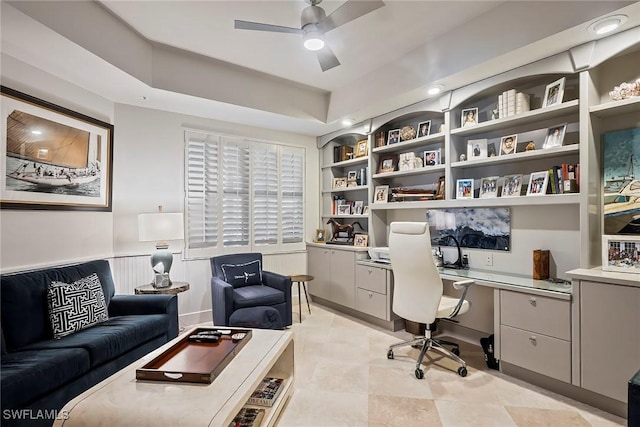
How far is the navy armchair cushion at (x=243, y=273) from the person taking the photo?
3.84 m

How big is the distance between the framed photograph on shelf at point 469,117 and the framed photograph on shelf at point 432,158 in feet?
1.41

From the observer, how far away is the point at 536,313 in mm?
2459

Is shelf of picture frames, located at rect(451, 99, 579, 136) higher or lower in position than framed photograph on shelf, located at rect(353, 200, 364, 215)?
higher

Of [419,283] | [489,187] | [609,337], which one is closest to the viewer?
[609,337]

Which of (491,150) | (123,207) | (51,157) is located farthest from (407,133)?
(51,157)

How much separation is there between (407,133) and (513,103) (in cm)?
122

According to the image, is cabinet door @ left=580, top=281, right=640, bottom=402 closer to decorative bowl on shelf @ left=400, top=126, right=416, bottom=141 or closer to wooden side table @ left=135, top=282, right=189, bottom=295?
decorative bowl on shelf @ left=400, top=126, right=416, bottom=141

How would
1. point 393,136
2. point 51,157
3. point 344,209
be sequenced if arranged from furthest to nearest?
point 344,209, point 393,136, point 51,157

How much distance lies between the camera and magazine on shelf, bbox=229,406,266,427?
1782 millimetres

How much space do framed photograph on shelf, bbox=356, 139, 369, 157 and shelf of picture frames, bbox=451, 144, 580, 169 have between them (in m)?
1.46

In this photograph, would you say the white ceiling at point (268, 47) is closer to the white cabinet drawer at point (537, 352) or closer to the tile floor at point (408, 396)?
the white cabinet drawer at point (537, 352)

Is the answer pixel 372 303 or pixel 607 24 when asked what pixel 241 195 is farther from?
pixel 607 24

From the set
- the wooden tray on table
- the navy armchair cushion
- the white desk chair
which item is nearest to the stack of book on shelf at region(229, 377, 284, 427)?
the wooden tray on table

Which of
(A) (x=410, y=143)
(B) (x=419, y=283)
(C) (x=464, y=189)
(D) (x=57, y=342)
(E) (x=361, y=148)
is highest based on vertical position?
(E) (x=361, y=148)
